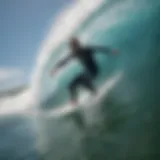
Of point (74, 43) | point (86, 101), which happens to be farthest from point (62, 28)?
point (86, 101)

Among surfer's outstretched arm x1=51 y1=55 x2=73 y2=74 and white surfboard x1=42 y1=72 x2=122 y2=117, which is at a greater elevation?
surfer's outstretched arm x1=51 y1=55 x2=73 y2=74

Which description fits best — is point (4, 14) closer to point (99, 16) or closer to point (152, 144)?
point (99, 16)

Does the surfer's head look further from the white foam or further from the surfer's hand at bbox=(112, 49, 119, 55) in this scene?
the surfer's hand at bbox=(112, 49, 119, 55)

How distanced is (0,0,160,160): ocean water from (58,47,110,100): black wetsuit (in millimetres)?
21

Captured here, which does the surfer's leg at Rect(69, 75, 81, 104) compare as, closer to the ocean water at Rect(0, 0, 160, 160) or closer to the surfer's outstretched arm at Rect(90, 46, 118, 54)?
the ocean water at Rect(0, 0, 160, 160)

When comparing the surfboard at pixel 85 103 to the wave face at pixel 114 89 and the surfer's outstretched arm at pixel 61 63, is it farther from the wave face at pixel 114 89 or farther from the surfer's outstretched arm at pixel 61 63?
the surfer's outstretched arm at pixel 61 63

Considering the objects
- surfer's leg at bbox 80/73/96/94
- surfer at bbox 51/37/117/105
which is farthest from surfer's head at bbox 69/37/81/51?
surfer's leg at bbox 80/73/96/94

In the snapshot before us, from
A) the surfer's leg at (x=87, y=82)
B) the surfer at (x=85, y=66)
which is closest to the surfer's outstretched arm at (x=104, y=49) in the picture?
the surfer at (x=85, y=66)

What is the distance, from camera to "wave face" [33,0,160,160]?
1.26 m

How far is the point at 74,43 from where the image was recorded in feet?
4.37

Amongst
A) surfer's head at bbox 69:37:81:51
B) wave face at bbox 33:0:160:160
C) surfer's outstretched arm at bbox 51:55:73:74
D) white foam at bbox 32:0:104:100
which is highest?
white foam at bbox 32:0:104:100

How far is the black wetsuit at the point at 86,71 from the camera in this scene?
1.30 m

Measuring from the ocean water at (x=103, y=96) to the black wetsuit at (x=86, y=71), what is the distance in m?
0.02

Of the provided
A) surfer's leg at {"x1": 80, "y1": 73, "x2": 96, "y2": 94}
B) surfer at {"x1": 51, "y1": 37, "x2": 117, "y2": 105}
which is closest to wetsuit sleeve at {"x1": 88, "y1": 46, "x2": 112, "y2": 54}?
surfer at {"x1": 51, "y1": 37, "x2": 117, "y2": 105}
